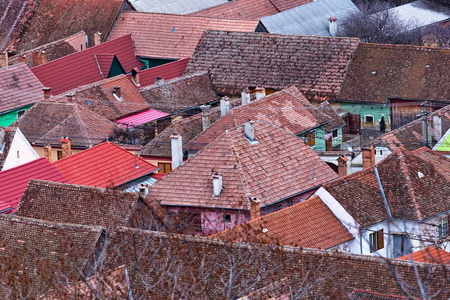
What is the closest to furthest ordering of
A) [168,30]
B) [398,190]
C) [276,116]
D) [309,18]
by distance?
[398,190] → [276,116] → [168,30] → [309,18]

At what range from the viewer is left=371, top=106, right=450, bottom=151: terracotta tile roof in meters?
46.6

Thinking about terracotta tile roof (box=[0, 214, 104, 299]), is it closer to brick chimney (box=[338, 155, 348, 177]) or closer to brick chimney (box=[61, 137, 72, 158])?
brick chimney (box=[338, 155, 348, 177])

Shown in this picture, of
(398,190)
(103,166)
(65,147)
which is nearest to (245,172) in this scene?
(398,190)

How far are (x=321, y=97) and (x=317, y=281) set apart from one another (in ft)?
105

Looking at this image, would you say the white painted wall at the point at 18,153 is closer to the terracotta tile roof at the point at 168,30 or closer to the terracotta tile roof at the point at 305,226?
the terracotta tile roof at the point at 305,226

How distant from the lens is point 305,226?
119ft

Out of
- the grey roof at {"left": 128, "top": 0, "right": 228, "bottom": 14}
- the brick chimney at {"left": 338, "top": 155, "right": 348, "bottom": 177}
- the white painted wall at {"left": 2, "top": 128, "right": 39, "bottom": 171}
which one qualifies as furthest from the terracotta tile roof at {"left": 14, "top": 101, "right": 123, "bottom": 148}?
the grey roof at {"left": 128, "top": 0, "right": 228, "bottom": 14}

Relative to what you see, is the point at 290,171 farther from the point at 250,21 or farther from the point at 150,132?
the point at 250,21

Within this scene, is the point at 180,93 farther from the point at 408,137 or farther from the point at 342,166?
the point at 342,166

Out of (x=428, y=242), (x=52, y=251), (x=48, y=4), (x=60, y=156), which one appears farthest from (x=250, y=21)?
(x=52, y=251)

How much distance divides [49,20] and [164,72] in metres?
15.1

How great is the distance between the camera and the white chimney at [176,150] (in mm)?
44062

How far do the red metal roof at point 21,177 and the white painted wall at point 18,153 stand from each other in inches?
88.0

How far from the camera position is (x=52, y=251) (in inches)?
1198
